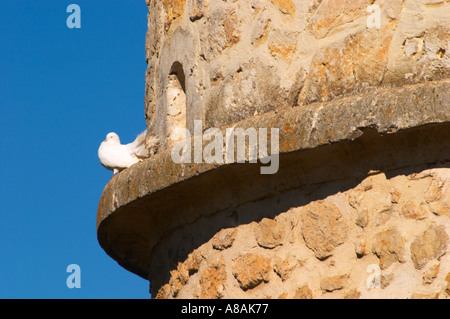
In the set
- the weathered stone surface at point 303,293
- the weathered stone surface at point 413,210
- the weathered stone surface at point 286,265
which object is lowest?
the weathered stone surface at point 303,293

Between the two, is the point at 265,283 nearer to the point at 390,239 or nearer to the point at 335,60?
the point at 390,239

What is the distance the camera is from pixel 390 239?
4438 mm

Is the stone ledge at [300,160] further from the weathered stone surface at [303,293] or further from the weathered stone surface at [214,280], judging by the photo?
the weathered stone surface at [303,293]

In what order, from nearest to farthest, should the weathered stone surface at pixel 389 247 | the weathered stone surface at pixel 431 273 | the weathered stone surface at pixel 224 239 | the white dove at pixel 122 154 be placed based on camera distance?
the weathered stone surface at pixel 431 273
the weathered stone surface at pixel 389 247
the weathered stone surface at pixel 224 239
the white dove at pixel 122 154

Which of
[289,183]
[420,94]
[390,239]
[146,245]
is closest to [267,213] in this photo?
[289,183]

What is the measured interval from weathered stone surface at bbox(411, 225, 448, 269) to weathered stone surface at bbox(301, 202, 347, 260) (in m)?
0.37

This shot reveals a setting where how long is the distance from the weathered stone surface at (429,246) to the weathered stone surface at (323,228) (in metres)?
0.37

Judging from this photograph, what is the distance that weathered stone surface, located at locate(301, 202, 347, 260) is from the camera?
4.61 meters

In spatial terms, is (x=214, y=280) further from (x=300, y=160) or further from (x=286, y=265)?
(x=300, y=160)

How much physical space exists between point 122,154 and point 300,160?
1518mm

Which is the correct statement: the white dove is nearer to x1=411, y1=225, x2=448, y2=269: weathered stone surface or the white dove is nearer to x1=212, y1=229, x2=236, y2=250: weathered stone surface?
x1=212, y1=229, x2=236, y2=250: weathered stone surface

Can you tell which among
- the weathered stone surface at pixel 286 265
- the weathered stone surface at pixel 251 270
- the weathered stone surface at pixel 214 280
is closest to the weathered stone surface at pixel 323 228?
the weathered stone surface at pixel 286 265

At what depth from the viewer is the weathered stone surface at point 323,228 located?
4.61 meters

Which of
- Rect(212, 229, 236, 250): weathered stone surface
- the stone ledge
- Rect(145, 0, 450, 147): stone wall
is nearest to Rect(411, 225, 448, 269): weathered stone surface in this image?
the stone ledge
